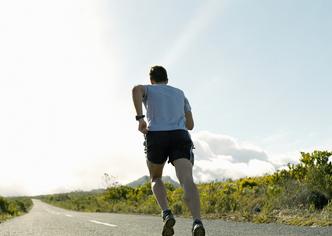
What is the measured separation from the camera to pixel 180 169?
4.61 m

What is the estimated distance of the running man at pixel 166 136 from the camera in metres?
4.59

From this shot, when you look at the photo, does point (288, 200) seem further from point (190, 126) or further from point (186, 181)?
point (186, 181)

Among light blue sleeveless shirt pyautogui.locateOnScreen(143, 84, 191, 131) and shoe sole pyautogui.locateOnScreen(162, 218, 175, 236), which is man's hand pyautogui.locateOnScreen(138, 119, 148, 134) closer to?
light blue sleeveless shirt pyautogui.locateOnScreen(143, 84, 191, 131)

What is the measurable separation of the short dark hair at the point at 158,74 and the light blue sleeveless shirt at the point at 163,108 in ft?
0.40

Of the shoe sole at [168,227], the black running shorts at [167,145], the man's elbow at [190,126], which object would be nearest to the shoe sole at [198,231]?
the shoe sole at [168,227]

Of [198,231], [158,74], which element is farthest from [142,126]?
[198,231]

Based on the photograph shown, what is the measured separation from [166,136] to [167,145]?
0.33 feet

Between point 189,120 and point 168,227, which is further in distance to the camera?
point 189,120

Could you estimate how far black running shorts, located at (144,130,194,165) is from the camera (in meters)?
4.66

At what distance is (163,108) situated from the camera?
189 inches

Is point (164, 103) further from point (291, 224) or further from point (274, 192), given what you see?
point (274, 192)

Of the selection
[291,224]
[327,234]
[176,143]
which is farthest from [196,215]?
[291,224]

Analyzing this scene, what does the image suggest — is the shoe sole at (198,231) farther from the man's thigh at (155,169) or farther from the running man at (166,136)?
the man's thigh at (155,169)

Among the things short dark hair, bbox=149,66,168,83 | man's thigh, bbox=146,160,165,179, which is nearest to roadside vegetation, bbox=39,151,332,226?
man's thigh, bbox=146,160,165,179
